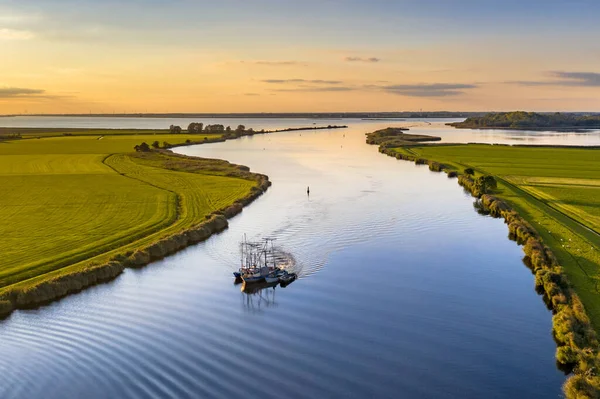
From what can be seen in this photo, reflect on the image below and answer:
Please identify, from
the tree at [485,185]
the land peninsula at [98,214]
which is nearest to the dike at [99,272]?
the land peninsula at [98,214]

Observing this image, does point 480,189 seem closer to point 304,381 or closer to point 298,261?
point 298,261

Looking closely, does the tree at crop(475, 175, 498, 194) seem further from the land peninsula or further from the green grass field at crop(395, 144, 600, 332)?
the land peninsula

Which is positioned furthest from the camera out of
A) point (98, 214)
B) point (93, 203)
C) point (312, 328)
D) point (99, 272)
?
point (93, 203)

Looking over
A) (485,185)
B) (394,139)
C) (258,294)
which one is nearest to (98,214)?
(258,294)

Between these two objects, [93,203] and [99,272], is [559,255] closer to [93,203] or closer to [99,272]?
[99,272]

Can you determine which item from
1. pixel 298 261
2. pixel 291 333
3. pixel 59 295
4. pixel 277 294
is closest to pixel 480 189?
pixel 298 261

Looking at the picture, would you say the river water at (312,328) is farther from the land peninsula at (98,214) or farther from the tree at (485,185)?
the tree at (485,185)
